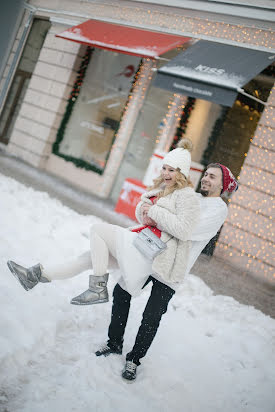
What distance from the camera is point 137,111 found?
349 inches

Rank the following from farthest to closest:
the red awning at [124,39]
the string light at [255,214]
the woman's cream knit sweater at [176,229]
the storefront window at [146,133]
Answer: the storefront window at [146,133], the red awning at [124,39], the string light at [255,214], the woman's cream knit sweater at [176,229]

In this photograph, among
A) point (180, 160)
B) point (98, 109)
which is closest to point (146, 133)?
point (98, 109)

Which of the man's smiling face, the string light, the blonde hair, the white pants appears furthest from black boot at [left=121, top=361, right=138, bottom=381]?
the string light

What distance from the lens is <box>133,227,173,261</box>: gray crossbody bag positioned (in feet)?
8.09

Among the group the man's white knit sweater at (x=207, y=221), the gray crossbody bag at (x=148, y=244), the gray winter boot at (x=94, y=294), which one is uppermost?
the man's white knit sweater at (x=207, y=221)

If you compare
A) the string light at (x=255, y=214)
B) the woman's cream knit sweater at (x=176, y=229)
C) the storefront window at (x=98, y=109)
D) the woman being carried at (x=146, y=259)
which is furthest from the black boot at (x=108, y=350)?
the storefront window at (x=98, y=109)

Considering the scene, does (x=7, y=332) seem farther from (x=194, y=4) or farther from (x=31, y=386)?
(x=194, y=4)

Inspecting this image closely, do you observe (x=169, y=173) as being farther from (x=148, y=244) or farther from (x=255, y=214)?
(x=255, y=214)

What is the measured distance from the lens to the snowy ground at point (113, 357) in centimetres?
245

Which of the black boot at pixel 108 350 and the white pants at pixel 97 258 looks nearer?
the white pants at pixel 97 258

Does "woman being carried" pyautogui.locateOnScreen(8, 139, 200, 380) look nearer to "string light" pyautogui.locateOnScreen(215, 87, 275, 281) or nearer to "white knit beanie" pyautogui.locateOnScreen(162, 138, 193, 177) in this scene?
"white knit beanie" pyautogui.locateOnScreen(162, 138, 193, 177)

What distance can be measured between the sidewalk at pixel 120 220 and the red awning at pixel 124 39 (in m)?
3.28

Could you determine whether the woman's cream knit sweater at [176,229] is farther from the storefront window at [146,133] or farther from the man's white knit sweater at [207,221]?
the storefront window at [146,133]

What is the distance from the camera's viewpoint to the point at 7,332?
269cm
